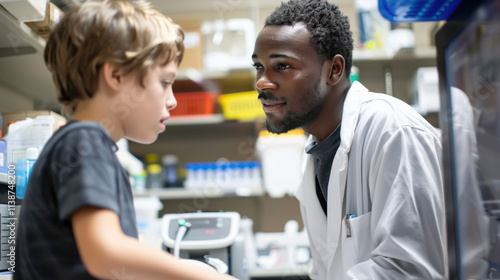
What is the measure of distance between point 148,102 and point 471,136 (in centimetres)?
62

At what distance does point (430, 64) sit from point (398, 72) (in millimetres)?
204

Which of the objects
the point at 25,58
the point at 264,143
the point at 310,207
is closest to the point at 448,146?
the point at 310,207

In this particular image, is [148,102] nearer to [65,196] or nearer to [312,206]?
[65,196]

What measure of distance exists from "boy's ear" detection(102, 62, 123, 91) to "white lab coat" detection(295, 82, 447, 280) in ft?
2.12

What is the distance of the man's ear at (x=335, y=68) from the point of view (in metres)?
1.35

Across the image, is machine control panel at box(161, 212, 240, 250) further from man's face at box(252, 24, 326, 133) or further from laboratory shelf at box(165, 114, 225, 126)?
laboratory shelf at box(165, 114, 225, 126)

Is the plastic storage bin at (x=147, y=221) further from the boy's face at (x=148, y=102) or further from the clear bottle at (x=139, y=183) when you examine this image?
the boy's face at (x=148, y=102)

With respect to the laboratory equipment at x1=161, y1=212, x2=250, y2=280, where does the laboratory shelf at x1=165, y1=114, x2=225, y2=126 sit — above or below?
above

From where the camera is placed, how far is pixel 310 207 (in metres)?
1.46

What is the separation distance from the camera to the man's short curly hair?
1.33 metres

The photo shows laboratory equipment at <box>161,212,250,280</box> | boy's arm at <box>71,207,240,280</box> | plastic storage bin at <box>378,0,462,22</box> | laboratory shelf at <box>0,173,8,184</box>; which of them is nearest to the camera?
boy's arm at <box>71,207,240,280</box>

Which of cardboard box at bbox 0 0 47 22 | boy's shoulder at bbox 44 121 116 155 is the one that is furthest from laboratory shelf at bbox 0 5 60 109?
boy's shoulder at bbox 44 121 116 155

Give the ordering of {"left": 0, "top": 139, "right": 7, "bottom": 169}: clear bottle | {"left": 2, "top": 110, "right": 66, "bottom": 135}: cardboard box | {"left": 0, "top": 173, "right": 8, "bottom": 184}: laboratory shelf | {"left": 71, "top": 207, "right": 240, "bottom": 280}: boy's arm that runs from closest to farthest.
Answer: {"left": 71, "top": 207, "right": 240, "bottom": 280}: boy's arm < {"left": 0, "top": 173, "right": 8, "bottom": 184}: laboratory shelf < {"left": 0, "top": 139, "right": 7, "bottom": 169}: clear bottle < {"left": 2, "top": 110, "right": 66, "bottom": 135}: cardboard box

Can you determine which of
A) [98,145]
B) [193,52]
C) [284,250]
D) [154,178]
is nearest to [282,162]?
[284,250]
